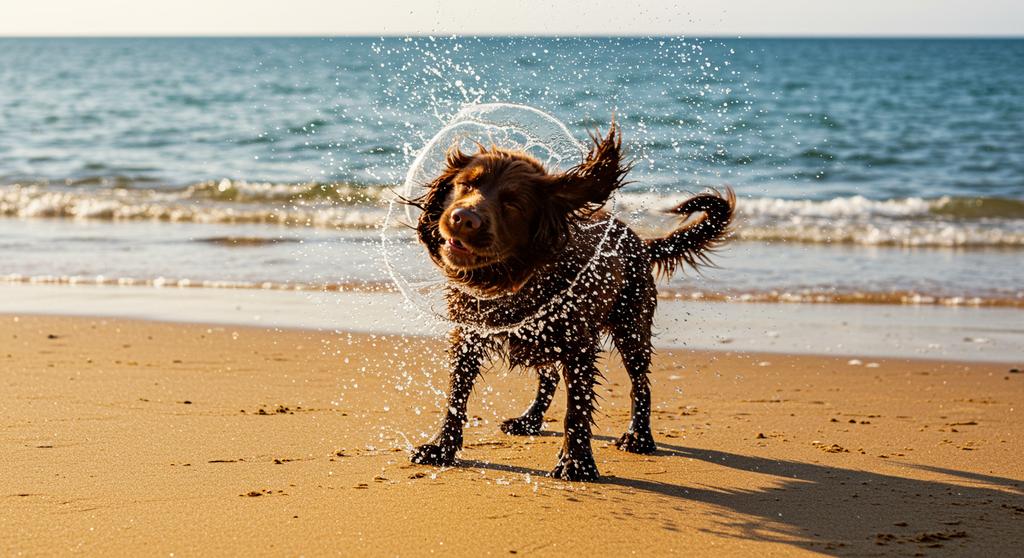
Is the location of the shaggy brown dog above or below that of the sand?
above

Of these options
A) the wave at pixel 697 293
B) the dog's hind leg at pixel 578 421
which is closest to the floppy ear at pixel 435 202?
the dog's hind leg at pixel 578 421

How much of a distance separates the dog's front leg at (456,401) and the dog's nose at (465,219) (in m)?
0.87

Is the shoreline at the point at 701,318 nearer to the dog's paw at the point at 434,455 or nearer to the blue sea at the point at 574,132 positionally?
the blue sea at the point at 574,132

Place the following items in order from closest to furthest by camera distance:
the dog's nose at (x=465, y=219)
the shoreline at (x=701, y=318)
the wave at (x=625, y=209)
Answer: the dog's nose at (x=465, y=219) → the shoreline at (x=701, y=318) → the wave at (x=625, y=209)

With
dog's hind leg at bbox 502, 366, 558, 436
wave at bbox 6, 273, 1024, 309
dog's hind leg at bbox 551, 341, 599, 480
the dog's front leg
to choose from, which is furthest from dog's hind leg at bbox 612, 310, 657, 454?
wave at bbox 6, 273, 1024, 309

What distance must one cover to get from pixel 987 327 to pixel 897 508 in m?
5.08

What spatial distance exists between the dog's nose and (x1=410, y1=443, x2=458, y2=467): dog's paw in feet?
4.08

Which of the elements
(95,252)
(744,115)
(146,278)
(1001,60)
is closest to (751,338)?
(146,278)

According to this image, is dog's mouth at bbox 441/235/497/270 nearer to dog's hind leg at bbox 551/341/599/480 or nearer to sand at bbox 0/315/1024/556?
dog's hind leg at bbox 551/341/599/480

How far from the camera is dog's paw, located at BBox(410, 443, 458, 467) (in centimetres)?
532

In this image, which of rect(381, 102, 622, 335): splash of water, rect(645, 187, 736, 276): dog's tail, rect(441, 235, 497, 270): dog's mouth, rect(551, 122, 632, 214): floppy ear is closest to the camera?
rect(441, 235, 497, 270): dog's mouth

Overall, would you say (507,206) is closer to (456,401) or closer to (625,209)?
Result: (456,401)

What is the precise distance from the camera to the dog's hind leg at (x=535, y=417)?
6.09 m

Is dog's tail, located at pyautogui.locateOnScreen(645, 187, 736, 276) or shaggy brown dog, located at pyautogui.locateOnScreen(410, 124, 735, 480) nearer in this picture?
shaggy brown dog, located at pyautogui.locateOnScreen(410, 124, 735, 480)
